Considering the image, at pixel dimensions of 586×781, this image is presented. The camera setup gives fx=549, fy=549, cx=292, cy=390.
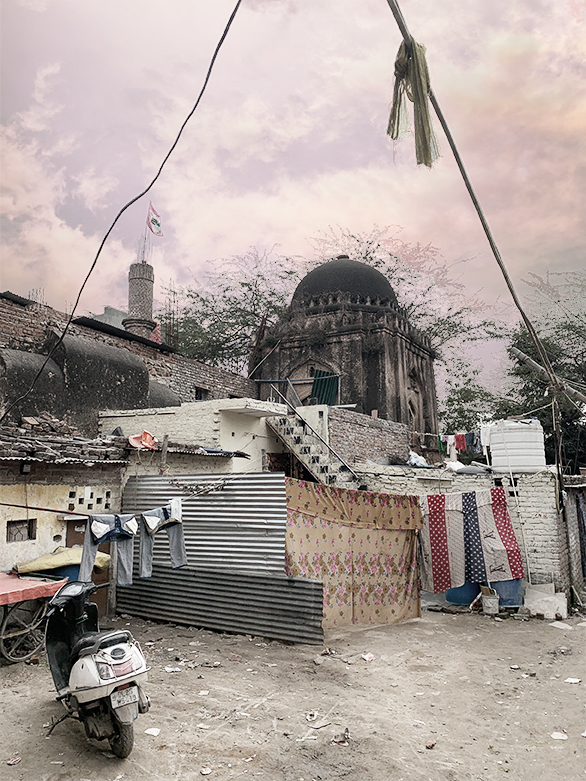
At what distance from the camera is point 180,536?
274 inches

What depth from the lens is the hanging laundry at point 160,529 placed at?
646 centimetres

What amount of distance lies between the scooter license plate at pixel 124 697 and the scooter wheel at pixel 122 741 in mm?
186

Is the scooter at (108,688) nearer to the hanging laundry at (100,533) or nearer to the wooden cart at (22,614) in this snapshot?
the hanging laundry at (100,533)

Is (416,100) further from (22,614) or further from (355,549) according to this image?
(22,614)

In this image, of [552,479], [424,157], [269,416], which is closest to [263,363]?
[269,416]

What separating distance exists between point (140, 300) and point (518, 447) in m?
16.2

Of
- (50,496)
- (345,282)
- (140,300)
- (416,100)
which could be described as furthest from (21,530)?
(345,282)

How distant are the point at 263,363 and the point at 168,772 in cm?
1985

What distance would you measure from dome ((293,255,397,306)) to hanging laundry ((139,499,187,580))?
1729 cm

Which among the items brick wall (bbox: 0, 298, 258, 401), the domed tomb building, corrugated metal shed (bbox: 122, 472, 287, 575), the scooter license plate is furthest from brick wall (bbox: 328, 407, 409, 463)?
the scooter license plate

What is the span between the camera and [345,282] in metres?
23.4

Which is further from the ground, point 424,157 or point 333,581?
point 424,157

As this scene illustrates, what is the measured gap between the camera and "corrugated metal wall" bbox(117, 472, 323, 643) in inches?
281

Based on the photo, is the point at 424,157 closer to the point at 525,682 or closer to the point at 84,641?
the point at 84,641
